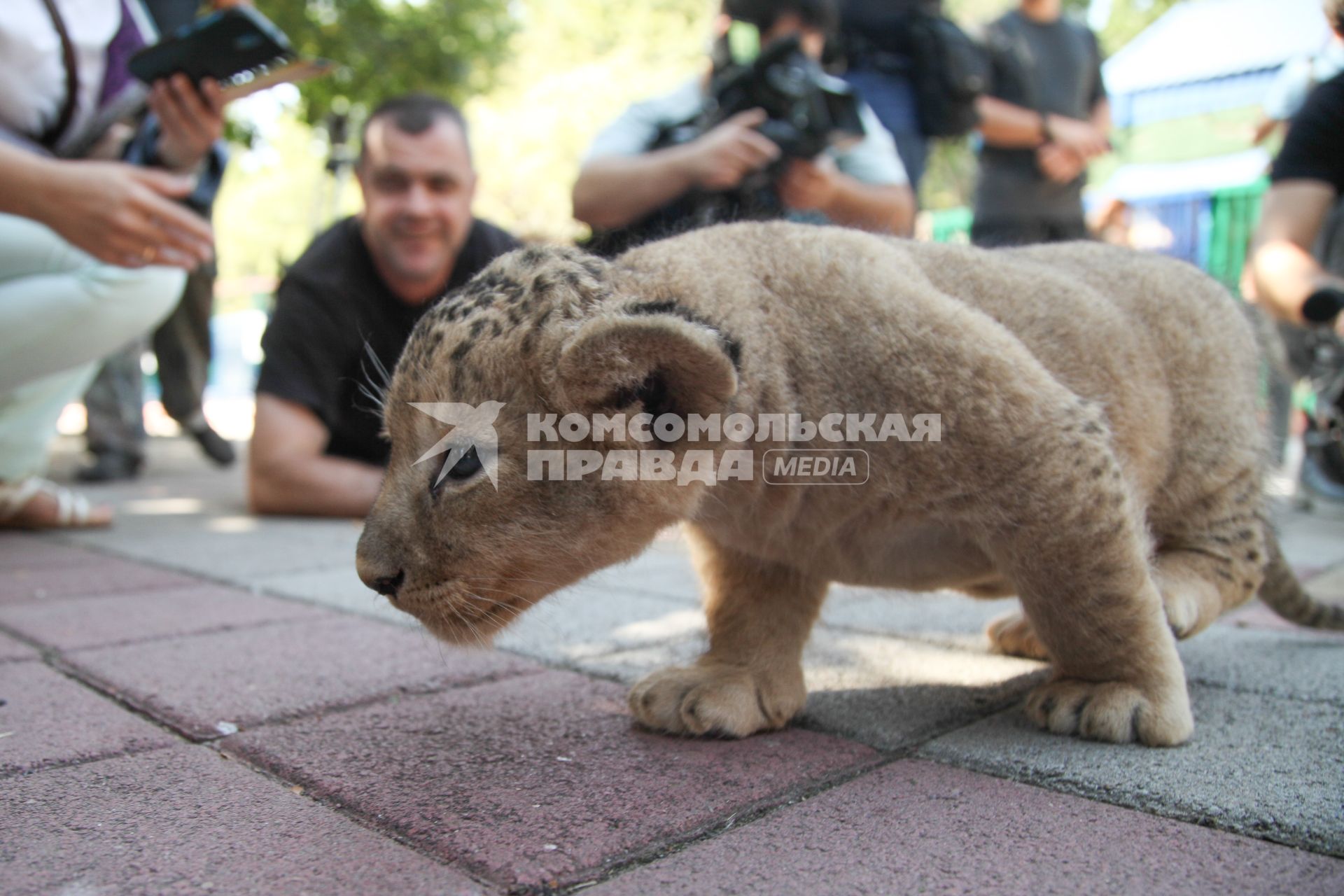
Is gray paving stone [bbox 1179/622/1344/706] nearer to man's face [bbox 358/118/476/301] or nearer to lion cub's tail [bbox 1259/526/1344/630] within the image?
lion cub's tail [bbox 1259/526/1344/630]

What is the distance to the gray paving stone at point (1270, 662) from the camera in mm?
2998

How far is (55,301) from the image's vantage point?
203 inches

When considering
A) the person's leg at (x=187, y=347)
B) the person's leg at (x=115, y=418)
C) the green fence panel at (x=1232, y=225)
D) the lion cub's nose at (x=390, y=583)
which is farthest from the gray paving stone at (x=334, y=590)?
the green fence panel at (x=1232, y=225)

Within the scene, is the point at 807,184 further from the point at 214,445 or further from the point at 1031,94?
the point at 214,445

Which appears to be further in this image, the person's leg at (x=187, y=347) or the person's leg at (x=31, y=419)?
the person's leg at (x=187, y=347)

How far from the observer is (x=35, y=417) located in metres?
5.88

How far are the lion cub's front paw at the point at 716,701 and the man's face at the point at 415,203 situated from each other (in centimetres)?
452

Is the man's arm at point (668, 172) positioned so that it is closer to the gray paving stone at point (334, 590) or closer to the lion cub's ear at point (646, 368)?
the gray paving stone at point (334, 590)

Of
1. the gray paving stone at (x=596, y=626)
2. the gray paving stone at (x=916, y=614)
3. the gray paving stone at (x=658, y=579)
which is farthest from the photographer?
the gray paving stone at (x=658, y=579)

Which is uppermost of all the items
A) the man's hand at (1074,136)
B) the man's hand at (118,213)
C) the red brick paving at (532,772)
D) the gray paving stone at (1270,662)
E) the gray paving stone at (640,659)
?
the man's hand at (1074,136)

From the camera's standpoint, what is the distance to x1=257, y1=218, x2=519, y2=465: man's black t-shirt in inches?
262

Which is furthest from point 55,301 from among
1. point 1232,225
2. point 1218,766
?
point 1232,225

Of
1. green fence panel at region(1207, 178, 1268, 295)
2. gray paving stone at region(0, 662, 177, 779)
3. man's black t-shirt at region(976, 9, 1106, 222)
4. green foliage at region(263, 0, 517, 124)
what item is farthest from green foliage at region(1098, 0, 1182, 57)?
gray paving stone at region(0, 662, 177, 779)

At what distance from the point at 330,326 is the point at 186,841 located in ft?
16.8
